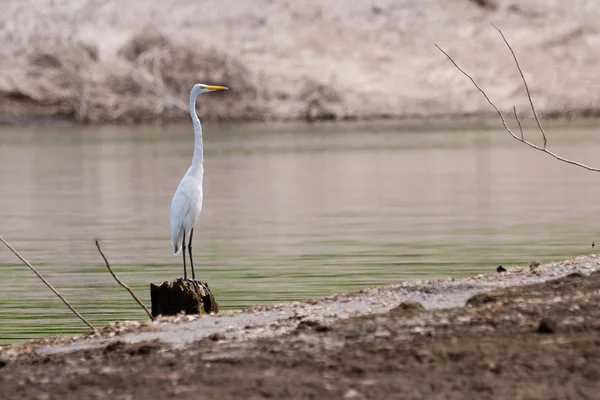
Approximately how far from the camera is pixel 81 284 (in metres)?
13.9

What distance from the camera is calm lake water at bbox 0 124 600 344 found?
13.7m

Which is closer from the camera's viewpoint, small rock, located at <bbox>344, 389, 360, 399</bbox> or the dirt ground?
small rock, located at <bbox>344, 389, 360, 399</bbox>

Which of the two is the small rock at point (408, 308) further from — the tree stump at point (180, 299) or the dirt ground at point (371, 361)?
the tree stump at point (180, 299)

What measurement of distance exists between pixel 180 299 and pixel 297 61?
140ft

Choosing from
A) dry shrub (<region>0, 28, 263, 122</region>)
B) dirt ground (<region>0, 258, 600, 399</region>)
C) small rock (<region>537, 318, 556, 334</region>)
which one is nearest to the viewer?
dirt ground (<region>0, 258, 600, 399</region>)

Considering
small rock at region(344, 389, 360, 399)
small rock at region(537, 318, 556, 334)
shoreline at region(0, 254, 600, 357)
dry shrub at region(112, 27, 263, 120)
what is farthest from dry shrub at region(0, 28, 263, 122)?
small rock at region(344, 389, 360, 399)

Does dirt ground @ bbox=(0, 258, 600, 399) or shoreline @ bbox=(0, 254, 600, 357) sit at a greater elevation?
dirt ground @ bbox=(0, 258, 600, 399)

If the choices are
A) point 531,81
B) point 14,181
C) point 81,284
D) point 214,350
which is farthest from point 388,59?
A: point 214,350

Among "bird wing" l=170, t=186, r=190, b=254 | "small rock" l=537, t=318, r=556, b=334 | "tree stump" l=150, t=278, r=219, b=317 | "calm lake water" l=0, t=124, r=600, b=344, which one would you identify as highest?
"bird wing" l=170, t=186, r=190, b=254

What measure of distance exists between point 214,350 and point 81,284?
20.6 ft

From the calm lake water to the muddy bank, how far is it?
38.1ft

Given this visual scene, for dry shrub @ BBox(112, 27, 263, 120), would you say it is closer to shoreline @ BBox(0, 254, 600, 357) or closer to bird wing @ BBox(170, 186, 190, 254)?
bird wing @ BBox(170, 186, 190, 254)

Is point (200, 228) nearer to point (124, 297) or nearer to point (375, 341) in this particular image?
point (124, 297)

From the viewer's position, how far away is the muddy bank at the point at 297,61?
50281 millimetres
